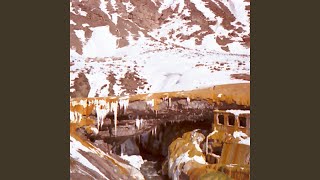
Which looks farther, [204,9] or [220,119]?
[204,9]

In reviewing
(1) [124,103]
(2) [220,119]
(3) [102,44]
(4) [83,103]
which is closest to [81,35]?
(3) [102,44]

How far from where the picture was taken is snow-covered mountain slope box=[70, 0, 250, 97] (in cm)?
509

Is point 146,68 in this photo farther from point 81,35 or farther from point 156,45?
point 81,35

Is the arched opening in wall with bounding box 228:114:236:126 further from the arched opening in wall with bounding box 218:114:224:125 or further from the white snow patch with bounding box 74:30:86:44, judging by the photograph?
the white snow patch with bounding box 74:30:86:44

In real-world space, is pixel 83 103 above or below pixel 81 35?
below

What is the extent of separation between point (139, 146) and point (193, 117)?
0.57 meters

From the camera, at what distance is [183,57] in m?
5.12

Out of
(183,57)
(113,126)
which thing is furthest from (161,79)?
(113,126)

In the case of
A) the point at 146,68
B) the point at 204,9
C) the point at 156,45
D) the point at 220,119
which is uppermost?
the point at 204,9

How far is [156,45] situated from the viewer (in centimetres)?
516

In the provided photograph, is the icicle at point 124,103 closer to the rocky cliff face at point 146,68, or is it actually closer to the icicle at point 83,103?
the rocky cliff face at point 146,68

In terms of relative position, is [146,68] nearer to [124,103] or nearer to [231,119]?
[124,103]

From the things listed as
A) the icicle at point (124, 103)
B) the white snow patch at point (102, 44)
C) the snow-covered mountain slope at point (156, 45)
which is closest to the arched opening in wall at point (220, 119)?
the snow-covered mountain slope at point (156, 45)

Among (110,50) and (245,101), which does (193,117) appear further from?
(110,50)
